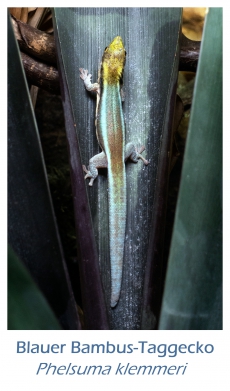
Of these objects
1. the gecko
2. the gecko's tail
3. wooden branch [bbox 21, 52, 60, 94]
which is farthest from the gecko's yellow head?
the gecko's tail

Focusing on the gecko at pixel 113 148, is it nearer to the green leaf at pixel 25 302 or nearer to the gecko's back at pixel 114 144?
the gecko's back at pixel 114 144

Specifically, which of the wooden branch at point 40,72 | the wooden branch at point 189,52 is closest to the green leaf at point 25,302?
the wooden branch at point 40,72

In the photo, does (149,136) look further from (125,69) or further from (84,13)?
(84,13)

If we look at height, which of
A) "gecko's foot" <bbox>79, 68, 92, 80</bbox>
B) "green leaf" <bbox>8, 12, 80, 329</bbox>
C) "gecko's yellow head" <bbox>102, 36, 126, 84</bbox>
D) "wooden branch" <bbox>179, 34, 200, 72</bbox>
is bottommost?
"green leaf" <bbox>8, 12, 80, 329</bbox>

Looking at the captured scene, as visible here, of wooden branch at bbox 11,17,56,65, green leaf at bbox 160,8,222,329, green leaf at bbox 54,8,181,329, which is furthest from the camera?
wooden branch at bbox 11,17,56,65

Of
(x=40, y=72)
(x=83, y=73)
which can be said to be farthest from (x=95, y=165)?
(x=40, y=72)

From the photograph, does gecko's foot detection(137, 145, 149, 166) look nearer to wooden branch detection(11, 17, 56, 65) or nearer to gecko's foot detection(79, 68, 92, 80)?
gecko's foot detection(79, 68, 92, 80)

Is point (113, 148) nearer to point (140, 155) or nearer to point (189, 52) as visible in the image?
point (140, 155)
